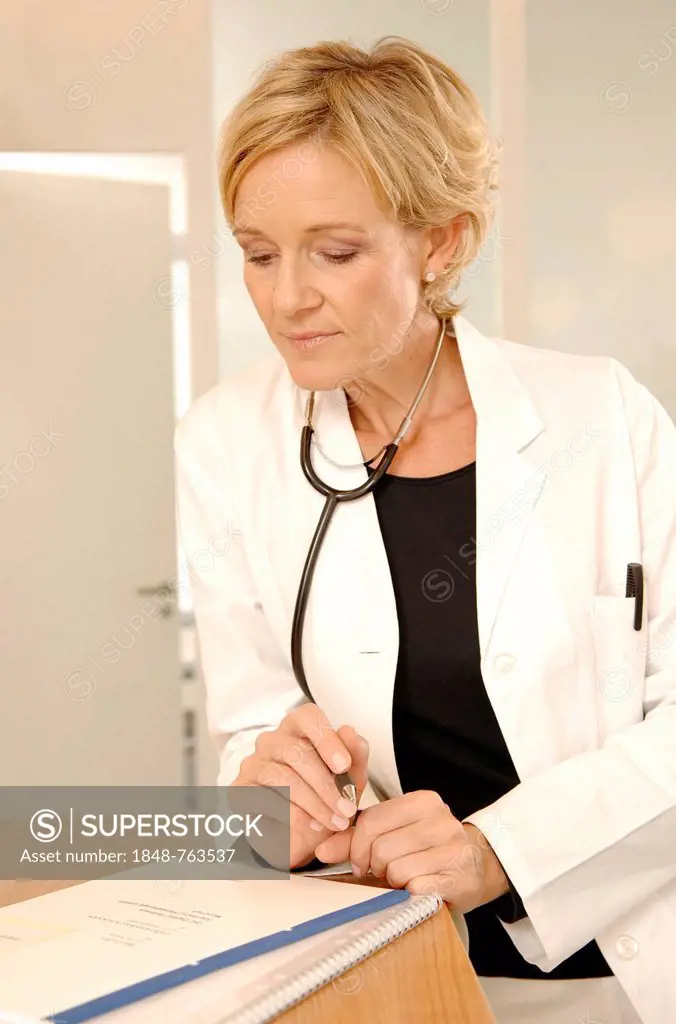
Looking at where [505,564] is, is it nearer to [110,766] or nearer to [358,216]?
[358,216]

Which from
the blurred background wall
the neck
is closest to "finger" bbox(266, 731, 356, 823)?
the neck

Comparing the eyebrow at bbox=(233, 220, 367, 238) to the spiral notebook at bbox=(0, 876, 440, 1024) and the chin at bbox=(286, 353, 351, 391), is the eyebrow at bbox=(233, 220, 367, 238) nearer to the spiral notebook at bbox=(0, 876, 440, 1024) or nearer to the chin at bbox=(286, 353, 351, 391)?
the chin at bbox=(286, 353, 351, 391)

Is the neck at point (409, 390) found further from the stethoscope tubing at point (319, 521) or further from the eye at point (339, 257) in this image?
the eye at point (339, 257)

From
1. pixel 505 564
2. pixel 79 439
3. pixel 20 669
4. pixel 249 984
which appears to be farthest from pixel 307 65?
pixel 20 669

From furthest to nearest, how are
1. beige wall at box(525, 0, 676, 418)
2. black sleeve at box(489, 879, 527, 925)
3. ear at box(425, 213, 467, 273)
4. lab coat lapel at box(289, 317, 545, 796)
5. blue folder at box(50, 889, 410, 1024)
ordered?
beige wall at box(525, 0, 676, 418) < ear at box(425, 213, 467, 273) < lab coat lapel at box(289, 317, 545, 796) < black sleeve at box(489, 879, 527, 925) < blue folder at box(50, 889, 410, 1024)

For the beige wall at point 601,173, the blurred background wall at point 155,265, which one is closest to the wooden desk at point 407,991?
the blurred background wall at point 155,265

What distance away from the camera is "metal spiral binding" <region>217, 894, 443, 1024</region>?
26.3 inches

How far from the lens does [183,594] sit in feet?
10.2

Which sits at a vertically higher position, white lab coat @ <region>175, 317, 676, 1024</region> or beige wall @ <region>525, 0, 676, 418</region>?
beige wall @ <region>525, 0, 676, 418</region>

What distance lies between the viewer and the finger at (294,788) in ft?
3.36

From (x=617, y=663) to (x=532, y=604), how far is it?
122mm

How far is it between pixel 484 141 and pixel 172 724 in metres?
2.11

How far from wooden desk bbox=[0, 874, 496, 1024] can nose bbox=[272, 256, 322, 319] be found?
71cm

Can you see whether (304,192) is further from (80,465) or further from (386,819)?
(80,465)
